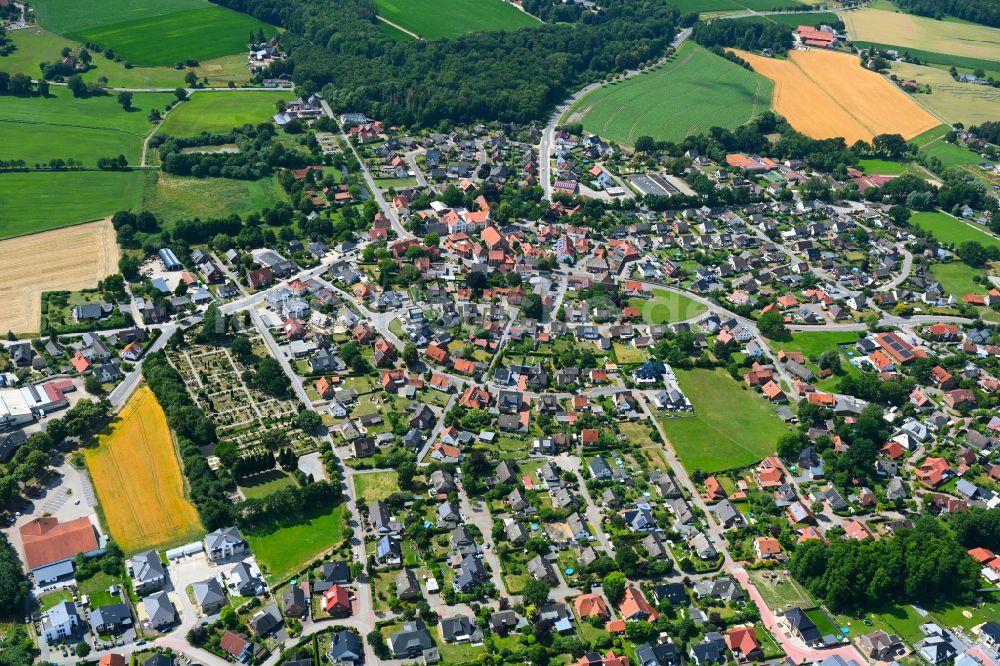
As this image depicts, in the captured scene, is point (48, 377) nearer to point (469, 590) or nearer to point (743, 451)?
point (469, 590)

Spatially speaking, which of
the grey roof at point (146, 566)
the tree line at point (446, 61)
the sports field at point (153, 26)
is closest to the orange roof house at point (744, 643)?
the grey roof at point (146, 566)

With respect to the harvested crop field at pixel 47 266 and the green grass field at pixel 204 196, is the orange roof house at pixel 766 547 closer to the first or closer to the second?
the harvested crop field at pixel 47 266

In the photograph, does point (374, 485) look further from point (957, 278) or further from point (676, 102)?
point (676, 102)

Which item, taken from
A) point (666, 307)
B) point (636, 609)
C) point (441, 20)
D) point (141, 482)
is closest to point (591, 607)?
point (636, 609)

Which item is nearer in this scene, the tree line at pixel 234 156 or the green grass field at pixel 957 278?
the green grass field at pixel 957 278

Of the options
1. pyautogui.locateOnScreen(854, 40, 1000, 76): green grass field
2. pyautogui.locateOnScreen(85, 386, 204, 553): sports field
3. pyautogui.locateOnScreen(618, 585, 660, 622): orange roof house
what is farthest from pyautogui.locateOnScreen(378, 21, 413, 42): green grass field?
pyautogui.locateOnScreen(618, 585, 660, 622): orange roof house

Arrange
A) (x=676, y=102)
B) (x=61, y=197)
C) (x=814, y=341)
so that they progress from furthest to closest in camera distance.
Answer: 1. (x=676, y=102)
2. (x=61, y=197)
3. (x=814, y=341)

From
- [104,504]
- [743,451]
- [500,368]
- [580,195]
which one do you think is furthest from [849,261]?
[104,504]
